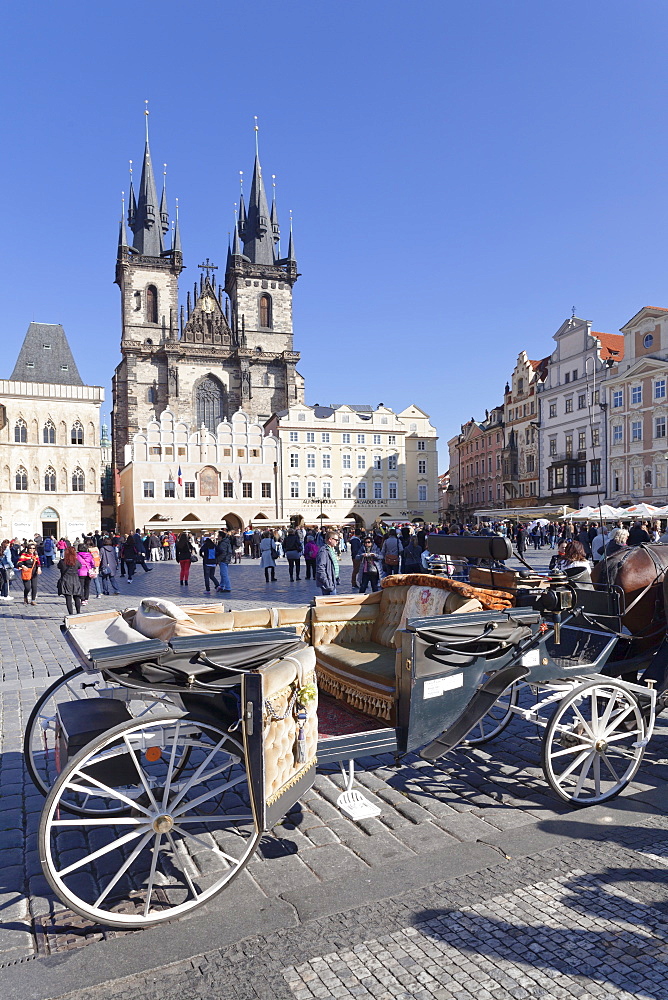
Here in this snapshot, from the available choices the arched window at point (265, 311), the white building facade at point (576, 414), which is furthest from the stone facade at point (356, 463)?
the white building facade at point (576, 414)

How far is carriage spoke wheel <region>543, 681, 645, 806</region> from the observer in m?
4.37

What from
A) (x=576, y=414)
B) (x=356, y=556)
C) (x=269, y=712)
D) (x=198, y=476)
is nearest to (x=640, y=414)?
(x=576, y=414)

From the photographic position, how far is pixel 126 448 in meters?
63.2

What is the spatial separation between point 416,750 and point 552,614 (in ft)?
4.71

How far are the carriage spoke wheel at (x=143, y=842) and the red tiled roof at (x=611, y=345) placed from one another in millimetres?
50224

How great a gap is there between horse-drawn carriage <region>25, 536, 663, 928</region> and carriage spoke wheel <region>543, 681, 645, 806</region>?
14 millimetres

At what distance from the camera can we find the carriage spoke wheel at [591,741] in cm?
437

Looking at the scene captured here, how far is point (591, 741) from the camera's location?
177 inches

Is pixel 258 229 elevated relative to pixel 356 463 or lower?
elevated

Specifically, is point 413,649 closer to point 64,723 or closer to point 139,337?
point 64,723

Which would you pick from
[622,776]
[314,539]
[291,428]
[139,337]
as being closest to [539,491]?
[291,428]

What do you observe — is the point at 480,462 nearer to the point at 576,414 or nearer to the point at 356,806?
the point at 576,414

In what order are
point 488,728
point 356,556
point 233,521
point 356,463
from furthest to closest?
point 356,463
point 233,521
point 356,556
point 488,728

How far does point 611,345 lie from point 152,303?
4595 centimetres
